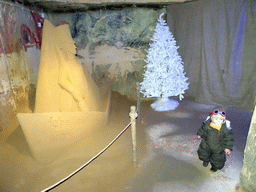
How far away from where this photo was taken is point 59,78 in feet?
11.4

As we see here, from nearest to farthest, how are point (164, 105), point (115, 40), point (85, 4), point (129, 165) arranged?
point (129, 165) → point (164, 105) → point (85, 4) → point (115, 40)

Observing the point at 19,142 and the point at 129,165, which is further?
the point at 19,142

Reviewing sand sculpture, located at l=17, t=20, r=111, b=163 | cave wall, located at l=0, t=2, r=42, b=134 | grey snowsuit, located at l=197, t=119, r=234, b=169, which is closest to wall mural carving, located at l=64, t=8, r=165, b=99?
cave wall, located at l=0, t=2, r=42, b=134

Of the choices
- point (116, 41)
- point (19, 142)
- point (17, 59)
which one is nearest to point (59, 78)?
point (19, 142)

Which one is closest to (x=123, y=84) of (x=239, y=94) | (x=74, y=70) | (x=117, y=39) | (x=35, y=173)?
(x=117, y=39)

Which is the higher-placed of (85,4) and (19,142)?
(85,4)

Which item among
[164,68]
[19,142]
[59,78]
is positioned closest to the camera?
[59,78]

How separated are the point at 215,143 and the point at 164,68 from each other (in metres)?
3.06

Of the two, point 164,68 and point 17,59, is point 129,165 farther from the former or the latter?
point 17,59

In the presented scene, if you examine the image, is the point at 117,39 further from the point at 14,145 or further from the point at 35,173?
the point at 35,173

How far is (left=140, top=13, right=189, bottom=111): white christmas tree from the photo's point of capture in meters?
5.01

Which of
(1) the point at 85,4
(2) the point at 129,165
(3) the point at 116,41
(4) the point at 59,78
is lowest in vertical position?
(2) the point at 129,165

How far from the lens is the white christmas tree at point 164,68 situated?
5012 mm

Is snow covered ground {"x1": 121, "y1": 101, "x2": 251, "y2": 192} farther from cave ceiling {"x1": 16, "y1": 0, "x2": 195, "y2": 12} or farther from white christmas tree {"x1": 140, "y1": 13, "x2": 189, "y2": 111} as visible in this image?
cave ceiling {"x1": 16, "y1": 0, "x2": 195, "y2": 12}
